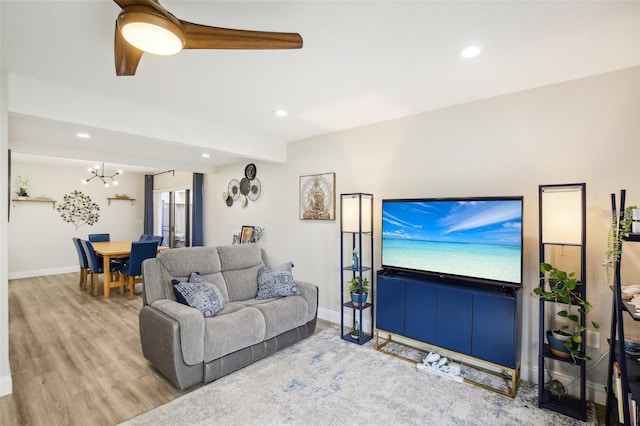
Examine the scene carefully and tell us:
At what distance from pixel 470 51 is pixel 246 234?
4.06m

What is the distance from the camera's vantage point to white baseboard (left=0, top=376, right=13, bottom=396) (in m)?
2.30

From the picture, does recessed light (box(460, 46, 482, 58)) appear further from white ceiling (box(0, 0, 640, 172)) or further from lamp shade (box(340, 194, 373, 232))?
lamp shade (box(340, 194, 373, 232))

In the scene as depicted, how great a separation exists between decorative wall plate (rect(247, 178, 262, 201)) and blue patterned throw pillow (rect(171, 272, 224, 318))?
2.27 metres

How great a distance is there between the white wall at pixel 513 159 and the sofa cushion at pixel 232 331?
1.40m

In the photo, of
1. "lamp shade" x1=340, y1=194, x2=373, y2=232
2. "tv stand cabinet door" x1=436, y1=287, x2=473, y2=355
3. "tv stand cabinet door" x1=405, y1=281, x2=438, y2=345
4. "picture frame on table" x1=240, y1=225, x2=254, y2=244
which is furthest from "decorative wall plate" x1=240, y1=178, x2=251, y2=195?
"tv stand cabinet door" x1=436, y1=287, x2=473, y2=355

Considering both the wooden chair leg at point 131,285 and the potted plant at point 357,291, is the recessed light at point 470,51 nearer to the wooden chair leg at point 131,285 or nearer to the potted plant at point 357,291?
the potted plant at point 357,291

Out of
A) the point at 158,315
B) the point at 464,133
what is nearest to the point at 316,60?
the point at 464,133

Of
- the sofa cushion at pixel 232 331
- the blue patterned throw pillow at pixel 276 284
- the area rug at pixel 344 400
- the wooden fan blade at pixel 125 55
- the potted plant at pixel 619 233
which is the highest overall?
the wooden fan blade at pixel 125 55

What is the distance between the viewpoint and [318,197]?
4.09 meters

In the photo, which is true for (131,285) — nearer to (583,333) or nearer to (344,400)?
(344,400)

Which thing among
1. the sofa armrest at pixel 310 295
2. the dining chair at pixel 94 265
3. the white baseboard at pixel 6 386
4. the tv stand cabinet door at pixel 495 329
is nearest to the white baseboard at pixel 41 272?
the dining chair at pixel 94 265

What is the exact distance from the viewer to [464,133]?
2906 millimetres

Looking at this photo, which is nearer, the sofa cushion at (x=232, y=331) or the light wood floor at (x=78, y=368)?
the light wood floor at (x=78, y=368)

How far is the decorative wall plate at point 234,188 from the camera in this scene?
5475mm
